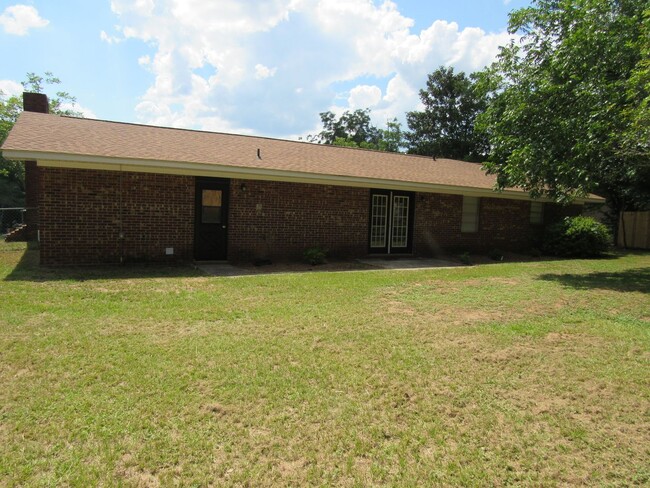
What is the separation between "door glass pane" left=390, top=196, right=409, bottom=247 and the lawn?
263 inches

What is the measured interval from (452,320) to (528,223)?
39.1 ft

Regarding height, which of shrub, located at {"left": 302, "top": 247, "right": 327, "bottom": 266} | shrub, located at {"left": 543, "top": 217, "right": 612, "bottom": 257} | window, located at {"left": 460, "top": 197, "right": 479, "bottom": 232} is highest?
window, located at {"left": 460, "top": 197, "right": 479, "bottom": 232}

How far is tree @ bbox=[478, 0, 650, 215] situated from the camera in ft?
30.1

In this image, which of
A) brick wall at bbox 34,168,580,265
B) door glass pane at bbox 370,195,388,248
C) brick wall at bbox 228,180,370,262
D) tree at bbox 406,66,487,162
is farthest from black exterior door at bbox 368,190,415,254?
tree at bbox 406,66,487,162

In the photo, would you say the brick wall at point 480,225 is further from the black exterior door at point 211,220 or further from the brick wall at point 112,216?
the brick wall at point 112,216

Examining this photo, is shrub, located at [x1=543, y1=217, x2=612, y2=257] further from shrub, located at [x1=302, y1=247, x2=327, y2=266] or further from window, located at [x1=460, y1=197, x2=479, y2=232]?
shrub, located at [x1=302, y1=247, x2=327, y2=266]

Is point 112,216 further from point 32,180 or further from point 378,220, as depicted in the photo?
point 32,180

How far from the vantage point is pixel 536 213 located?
16.6m

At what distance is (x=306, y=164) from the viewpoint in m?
12.4

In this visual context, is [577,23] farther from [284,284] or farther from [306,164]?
[284,284]

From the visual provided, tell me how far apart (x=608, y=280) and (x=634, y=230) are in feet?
44.3

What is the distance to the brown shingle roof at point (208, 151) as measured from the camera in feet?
30.8

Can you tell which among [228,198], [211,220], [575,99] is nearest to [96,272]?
[211,220]

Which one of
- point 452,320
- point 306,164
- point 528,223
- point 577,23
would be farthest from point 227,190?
point 528,223
